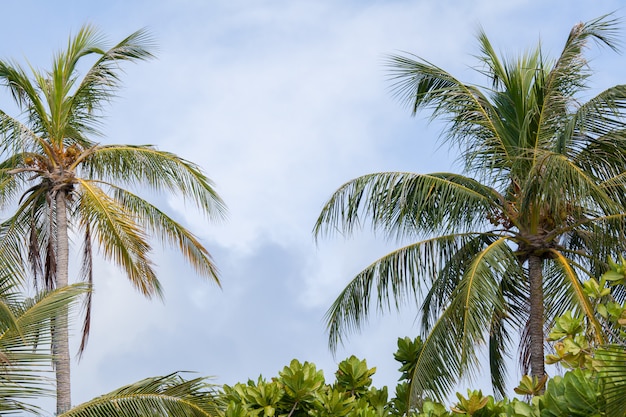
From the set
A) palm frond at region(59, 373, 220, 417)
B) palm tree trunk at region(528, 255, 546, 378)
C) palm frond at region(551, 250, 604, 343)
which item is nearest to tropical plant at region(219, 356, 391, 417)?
palm frond at region(59, 373, 220, 417)

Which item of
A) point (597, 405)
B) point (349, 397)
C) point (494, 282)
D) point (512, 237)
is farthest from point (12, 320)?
point (512, 237)

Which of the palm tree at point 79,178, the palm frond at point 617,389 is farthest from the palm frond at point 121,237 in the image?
the palm frond at point 617,389

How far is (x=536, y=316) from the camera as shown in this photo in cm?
1334

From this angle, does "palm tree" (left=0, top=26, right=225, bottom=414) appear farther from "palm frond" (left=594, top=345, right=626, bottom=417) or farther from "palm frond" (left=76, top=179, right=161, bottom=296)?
"palm frond" (left=594, top=345, right=626, bottom=417)

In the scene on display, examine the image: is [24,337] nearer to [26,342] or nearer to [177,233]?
[26,342]

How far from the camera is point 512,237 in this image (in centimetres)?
1352

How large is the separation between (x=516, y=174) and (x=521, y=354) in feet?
9.41

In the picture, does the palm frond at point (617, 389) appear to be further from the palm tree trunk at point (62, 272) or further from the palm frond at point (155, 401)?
the palm tree trunk at point (62, 272)

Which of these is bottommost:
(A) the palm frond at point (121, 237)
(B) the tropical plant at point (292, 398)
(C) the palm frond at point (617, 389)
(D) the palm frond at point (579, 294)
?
(C) the palm frond at point (617, 389)

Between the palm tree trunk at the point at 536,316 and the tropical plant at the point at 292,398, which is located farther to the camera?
the palm tree trunk at the point at 536,316

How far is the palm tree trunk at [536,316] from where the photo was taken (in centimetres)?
1315

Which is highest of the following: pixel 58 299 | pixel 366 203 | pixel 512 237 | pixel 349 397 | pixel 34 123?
pixel 34 123

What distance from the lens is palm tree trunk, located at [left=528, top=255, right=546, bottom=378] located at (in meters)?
13.1

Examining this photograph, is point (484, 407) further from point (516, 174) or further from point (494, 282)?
point (516, 174)
